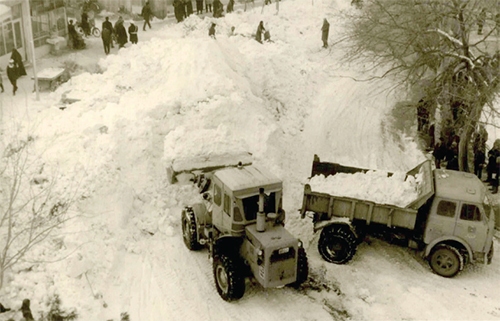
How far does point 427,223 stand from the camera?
1301 centimetres

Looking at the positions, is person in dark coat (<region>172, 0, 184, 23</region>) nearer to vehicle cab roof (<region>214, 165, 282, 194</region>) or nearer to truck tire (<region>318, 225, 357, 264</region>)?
vehicle cab roof (<region>214, 165, 282, 194</region>)

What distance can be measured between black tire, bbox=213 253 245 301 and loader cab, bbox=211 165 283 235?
2.17 ft

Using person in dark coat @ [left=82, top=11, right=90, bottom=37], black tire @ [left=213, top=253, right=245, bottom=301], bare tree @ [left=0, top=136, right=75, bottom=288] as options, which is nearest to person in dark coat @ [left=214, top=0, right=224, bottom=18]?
person in dark coat @ [left=82, top=11, right=90, bottom=37]

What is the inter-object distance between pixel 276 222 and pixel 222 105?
6724 mm

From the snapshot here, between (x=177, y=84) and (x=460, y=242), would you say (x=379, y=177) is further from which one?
(x=177, y=84)

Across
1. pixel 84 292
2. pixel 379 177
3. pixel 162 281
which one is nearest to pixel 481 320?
pixel 379 177

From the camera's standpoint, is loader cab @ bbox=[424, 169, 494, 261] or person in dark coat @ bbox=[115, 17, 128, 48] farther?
person in dark coat @ bbox=[115, 17, 128, 48]

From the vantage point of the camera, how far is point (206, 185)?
14156 millimetres

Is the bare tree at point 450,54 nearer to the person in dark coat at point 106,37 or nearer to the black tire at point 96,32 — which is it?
the person in dark coat at point 106,37

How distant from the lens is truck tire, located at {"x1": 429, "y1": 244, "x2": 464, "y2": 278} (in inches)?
505

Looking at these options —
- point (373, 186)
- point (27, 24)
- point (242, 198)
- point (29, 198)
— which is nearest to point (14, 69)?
point (27, 24)

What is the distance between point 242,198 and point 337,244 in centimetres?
319

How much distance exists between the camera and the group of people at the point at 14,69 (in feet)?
64.3

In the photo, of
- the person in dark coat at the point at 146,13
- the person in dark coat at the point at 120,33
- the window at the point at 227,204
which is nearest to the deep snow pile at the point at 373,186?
the window at the point at 227,204
